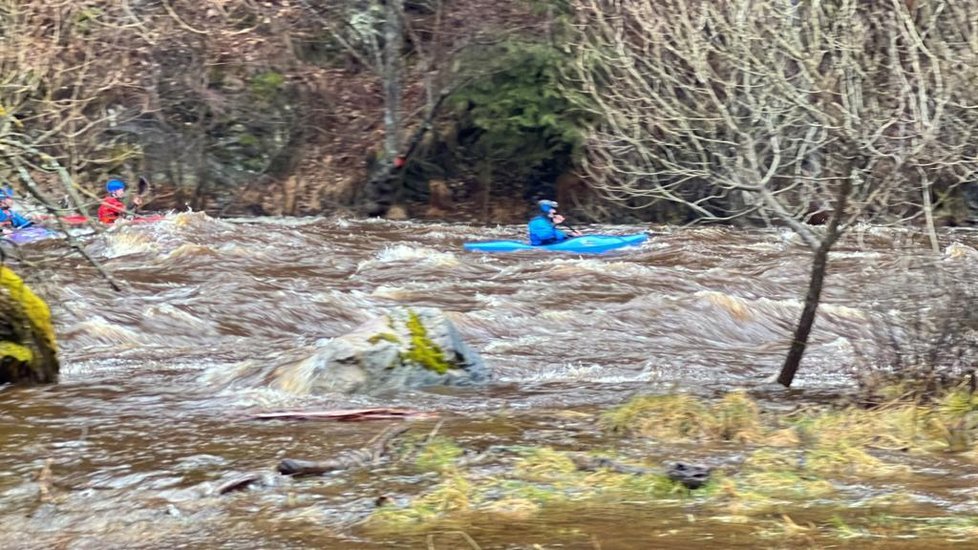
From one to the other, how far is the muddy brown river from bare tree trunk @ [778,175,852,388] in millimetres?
176

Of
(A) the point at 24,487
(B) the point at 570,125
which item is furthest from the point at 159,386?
(B) the point at 570,125

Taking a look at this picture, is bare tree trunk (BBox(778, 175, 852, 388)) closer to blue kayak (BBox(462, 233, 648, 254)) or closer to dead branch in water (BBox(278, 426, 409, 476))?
dead branch in water (BBox(278, 426, 409, 476))

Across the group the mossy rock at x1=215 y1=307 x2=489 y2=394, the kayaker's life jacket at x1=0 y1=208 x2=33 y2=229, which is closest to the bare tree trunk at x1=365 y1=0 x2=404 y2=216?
the kayaker's life jacket at x1=0 y1=208 x2=33 y2=229

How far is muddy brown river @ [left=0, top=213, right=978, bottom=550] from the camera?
13.9 ft

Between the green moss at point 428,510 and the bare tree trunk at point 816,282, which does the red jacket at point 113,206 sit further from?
the bare tree trunk at point 816,282

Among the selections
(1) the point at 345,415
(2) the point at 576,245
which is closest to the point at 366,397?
(1) the point at 345,415

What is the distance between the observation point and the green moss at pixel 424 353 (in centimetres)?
780

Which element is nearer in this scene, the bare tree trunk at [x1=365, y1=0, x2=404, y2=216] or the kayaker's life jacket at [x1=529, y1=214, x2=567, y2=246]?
the kayaker's life jacket at [x1=529, y1=214, x2=567, y2=246]

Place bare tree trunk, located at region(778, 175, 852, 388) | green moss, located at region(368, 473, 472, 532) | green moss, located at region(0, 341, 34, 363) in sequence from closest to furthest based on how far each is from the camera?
green moss, located at region(368, 473, 472, 532), bare tree trunk, located at region(778, 175, 852, 388), green moss, located at region(0, 341, 34, 363)

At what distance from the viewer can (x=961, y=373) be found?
247 inches

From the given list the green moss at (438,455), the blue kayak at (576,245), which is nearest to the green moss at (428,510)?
the green moss at (438,455)

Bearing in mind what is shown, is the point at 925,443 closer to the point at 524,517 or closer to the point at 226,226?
the point at 524,517

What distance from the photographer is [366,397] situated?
7.32 metres

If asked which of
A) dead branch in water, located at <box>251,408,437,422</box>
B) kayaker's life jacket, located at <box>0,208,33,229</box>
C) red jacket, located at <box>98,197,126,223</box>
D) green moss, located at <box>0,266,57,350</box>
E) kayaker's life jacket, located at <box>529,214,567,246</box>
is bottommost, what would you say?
dead branch in water, located at <box>251,408,437,422</box>
